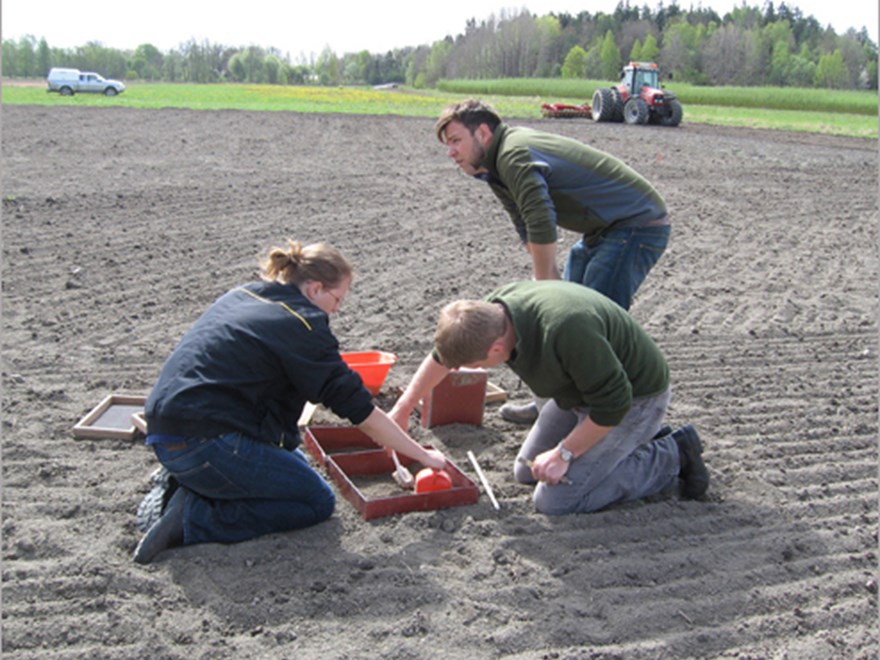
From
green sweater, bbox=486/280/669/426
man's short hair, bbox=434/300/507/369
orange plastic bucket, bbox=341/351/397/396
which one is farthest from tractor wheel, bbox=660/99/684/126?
man's short hair, bbox=434/300/507/369

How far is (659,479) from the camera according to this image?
4211 millimetres

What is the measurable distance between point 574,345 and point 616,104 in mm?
26616

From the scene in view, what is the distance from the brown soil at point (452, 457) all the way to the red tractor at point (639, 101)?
1635cm

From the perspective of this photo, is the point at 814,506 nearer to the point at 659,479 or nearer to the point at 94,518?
the point at 659,479

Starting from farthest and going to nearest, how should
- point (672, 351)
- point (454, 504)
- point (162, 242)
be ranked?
point (162, 242) → point (672, 351) → point (454, 504)

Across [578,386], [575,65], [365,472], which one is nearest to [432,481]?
[365,472]

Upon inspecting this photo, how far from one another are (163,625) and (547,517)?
1.77 metres

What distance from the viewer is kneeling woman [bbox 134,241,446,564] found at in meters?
3.52

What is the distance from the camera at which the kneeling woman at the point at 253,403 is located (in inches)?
139

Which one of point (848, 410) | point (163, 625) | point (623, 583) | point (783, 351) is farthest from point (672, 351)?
point (163, 625)

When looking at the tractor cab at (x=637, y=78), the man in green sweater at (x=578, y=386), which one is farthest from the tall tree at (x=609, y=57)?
the man in green sweater at (x=578, y=386)

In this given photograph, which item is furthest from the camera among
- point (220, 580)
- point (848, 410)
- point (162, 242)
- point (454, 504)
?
point (162, 242)

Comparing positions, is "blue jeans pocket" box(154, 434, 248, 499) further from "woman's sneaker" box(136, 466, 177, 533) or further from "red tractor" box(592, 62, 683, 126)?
"red tractor" box(592, 62, 683, 126)

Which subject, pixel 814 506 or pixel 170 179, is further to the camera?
pixel 170 179
